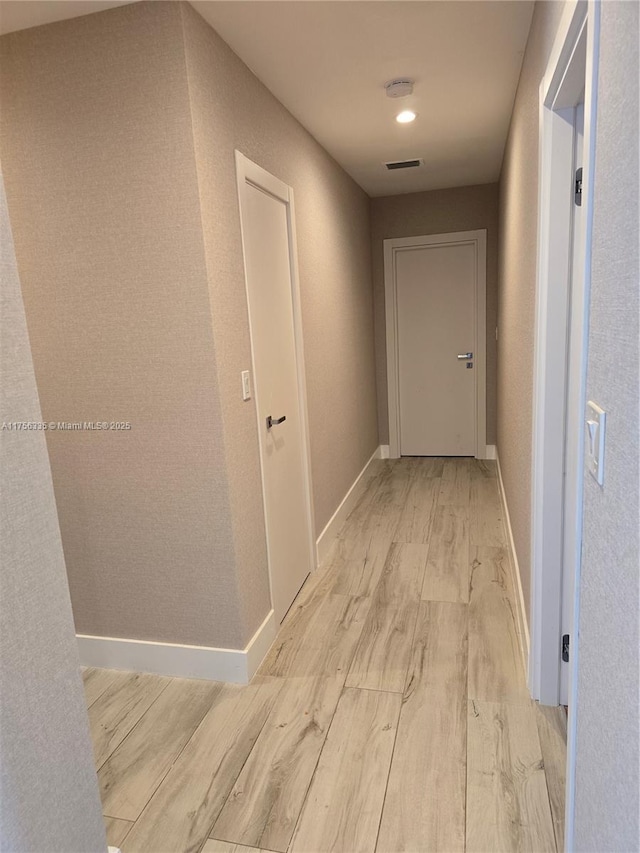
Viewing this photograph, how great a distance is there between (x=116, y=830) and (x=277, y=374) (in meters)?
1.74

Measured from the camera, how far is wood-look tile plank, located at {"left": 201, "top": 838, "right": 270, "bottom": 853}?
4.71 feet

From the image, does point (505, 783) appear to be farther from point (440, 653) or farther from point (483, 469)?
point (483, 469)

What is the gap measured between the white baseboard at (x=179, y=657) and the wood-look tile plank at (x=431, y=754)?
0.62m

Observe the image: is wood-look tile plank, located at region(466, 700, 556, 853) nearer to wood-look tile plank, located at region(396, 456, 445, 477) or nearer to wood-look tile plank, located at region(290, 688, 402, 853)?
wood-look tile plank, located at region(290, 688, 402, 853)

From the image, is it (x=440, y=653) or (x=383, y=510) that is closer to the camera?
(x=440, y=653)

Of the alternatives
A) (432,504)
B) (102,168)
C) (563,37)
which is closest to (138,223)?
(102,168)

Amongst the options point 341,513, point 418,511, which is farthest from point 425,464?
point 341,513

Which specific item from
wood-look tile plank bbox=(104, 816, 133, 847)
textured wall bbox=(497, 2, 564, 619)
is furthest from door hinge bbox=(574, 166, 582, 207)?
wood-look tile plank bbox=(104, 816, 133, 847)

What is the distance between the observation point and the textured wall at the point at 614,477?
2.35 ft

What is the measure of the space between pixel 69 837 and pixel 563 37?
7.01 feet

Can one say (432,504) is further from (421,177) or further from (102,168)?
(102,168)

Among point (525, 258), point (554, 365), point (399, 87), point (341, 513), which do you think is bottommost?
point (341, 513)

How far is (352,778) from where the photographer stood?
1639mm

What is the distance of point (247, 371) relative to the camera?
2.17 meters
